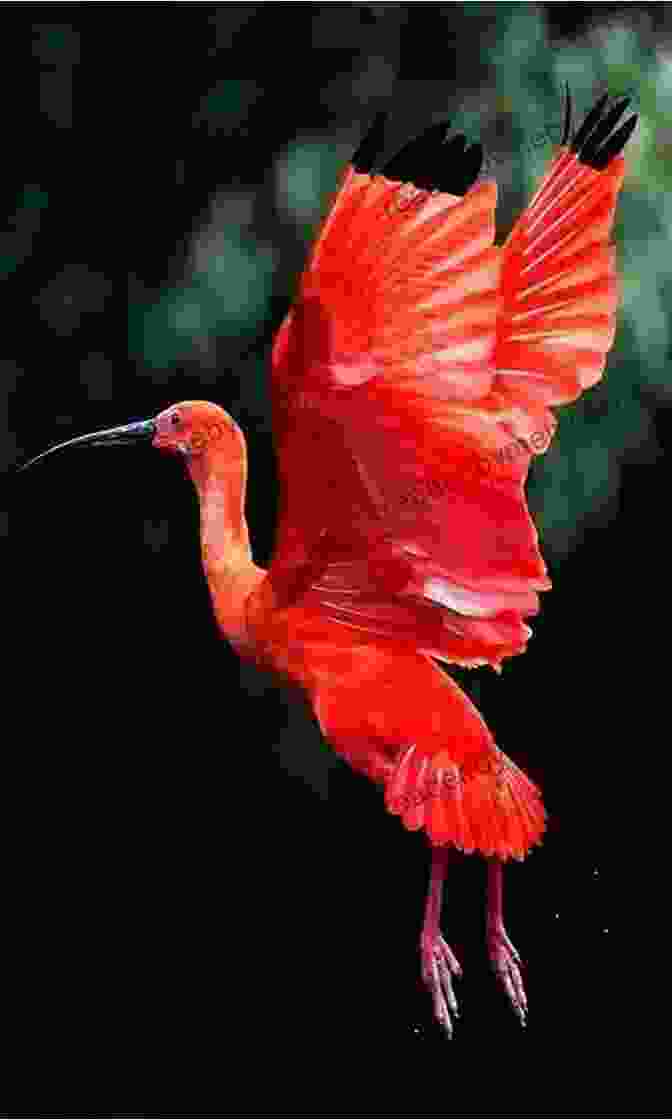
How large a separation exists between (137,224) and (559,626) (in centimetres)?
87

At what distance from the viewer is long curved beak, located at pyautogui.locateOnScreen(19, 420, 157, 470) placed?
2.91m

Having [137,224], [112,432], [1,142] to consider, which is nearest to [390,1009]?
[112,432]

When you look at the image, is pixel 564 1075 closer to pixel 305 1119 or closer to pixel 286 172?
pixel 305 1119

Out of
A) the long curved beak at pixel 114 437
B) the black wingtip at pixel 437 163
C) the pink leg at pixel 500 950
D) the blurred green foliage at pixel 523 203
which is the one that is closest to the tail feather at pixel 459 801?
the pink leg at pixel 500 950

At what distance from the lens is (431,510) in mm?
2666

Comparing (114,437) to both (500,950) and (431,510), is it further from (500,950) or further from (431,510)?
(500,950)

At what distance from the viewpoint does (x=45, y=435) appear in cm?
304

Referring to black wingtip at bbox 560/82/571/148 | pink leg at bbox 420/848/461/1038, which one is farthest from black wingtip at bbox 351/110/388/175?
pink leg at bbox 420/848/461/1038

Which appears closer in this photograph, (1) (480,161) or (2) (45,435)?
(1) (480,161)

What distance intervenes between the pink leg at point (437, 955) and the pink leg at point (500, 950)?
62mm

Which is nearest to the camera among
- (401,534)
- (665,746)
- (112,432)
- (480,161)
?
(480,161)

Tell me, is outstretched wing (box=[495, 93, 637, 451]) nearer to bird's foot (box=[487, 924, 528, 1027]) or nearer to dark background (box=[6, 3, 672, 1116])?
dark background (box=[6, 3, 672, 1116])

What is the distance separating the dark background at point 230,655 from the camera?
304 centimetres

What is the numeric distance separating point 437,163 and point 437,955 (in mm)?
1154
